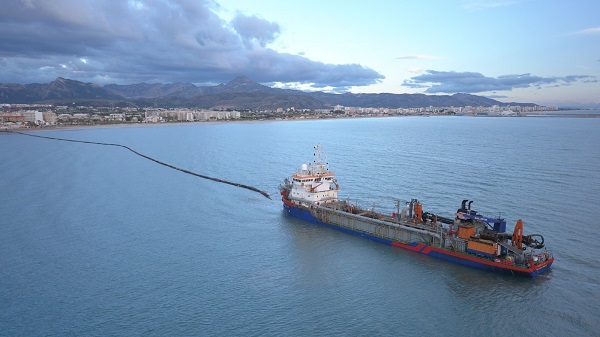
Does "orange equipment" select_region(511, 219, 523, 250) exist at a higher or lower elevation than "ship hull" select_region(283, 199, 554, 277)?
higher

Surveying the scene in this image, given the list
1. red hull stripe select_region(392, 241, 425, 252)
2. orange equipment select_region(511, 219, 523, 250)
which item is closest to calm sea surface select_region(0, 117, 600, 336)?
red hull stripe select_region(392, 241, 425, 252)

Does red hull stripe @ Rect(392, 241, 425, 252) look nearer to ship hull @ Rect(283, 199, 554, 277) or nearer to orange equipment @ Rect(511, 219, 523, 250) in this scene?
ship hull @ Rect(283, 199, 554, 277)

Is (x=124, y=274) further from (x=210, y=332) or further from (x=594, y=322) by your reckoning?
(x=594, y=322)

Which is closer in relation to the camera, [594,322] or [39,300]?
[594,322]


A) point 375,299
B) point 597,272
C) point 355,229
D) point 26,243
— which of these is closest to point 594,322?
point 597,272

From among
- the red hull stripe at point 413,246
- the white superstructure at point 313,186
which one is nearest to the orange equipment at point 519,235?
the red hull stripe at point 413,246

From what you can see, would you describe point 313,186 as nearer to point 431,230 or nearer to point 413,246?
point 413,246
